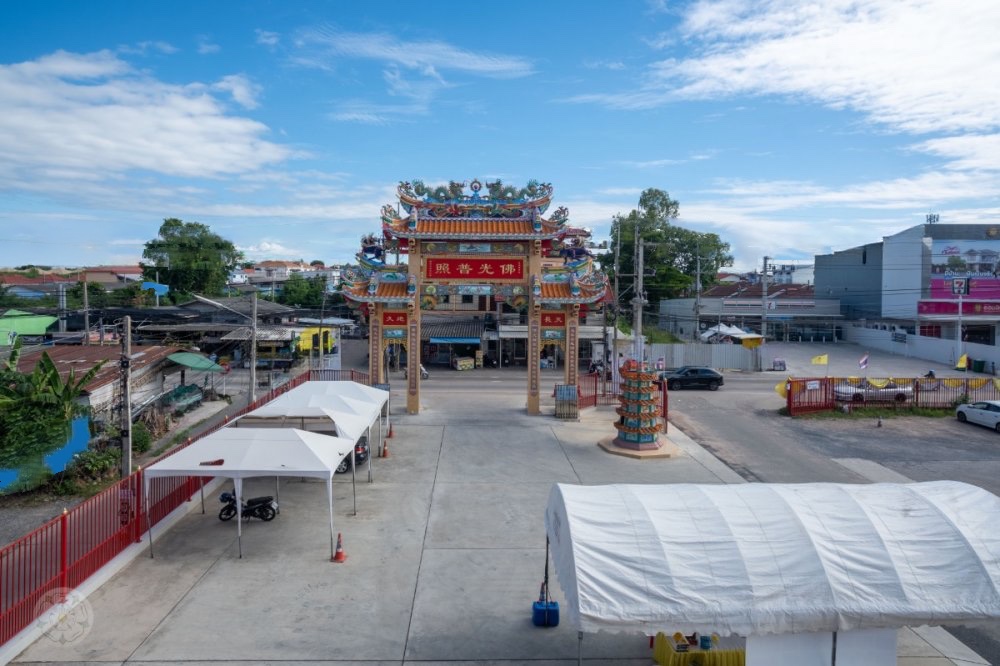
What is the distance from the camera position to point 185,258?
5781 centimetres

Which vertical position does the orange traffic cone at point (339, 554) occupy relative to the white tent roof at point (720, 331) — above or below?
below

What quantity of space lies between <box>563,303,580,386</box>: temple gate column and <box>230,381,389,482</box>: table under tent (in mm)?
8257

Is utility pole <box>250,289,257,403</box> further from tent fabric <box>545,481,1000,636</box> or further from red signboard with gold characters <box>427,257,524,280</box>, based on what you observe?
tent fabric <box>545,481,1000,636</box>

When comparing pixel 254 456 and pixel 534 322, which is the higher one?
pixel 534 322

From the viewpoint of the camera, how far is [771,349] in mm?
49688

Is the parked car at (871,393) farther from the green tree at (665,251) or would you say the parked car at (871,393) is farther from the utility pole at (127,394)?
the green tree at (665,251)

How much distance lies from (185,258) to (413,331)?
135ft

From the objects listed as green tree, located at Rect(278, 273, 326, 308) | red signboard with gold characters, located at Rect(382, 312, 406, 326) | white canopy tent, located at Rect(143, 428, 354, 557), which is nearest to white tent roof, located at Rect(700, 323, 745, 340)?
red signboard with gold characters, located at Rect(382, 312, 406, 326)

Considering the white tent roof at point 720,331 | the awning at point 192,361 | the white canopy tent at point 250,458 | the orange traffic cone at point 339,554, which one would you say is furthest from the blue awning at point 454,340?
the orange traffic cone at point 339,554

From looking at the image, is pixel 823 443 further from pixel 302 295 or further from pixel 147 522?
pixel 302 295

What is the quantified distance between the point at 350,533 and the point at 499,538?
285 centimetres

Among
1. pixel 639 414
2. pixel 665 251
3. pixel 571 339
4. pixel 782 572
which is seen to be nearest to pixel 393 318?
pixel 571 339

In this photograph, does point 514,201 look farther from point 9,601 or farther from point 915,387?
point 9,601

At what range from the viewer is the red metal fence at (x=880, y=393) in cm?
2638
